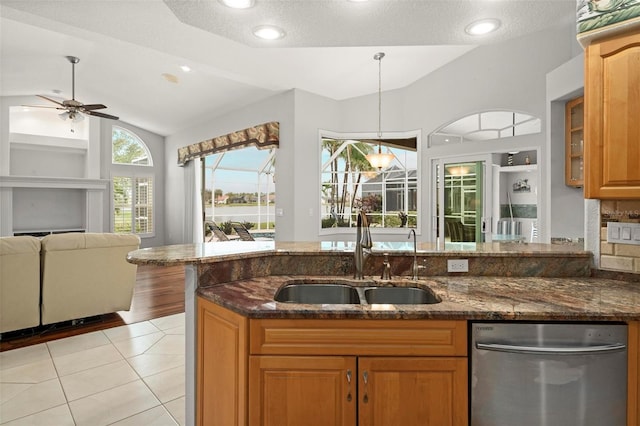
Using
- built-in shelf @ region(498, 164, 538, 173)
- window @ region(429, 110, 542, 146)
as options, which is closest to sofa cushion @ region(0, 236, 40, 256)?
window @ region(429, 110, 542, 146)

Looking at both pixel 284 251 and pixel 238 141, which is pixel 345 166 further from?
pixel 284 251

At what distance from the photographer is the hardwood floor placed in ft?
11.1

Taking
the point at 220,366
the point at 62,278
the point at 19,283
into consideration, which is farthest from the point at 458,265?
the point at 19,283

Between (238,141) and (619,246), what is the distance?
556 centimetres

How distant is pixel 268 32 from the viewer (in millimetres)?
2266

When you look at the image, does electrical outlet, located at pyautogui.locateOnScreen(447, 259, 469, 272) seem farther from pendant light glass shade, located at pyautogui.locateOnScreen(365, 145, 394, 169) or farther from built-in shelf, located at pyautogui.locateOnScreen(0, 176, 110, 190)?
built-in shelf, located at pyautogui.locateOnScreen(0, 176, 110, 190)

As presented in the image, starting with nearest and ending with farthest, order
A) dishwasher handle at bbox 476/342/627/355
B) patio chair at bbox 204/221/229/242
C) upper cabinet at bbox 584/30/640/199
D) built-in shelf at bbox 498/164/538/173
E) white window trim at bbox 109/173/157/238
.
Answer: dishwasher handle at bbox 476/342/627/355, upper cabinet at bbox 584/30/640/199, built-in shelf at bbox 498/164/538/173, patio chair at bbox 204/221/229/242, white window trim at bbox 109/173/157/238

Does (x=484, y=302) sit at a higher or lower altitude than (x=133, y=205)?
lower

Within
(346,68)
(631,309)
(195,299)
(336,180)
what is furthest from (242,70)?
(631,309)

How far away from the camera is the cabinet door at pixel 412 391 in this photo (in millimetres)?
1412

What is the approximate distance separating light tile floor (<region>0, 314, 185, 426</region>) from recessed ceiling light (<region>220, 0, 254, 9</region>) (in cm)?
238

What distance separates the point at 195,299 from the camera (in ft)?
5.90

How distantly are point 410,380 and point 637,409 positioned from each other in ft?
2.89

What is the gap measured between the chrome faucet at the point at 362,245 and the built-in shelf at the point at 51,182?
7.93 m
